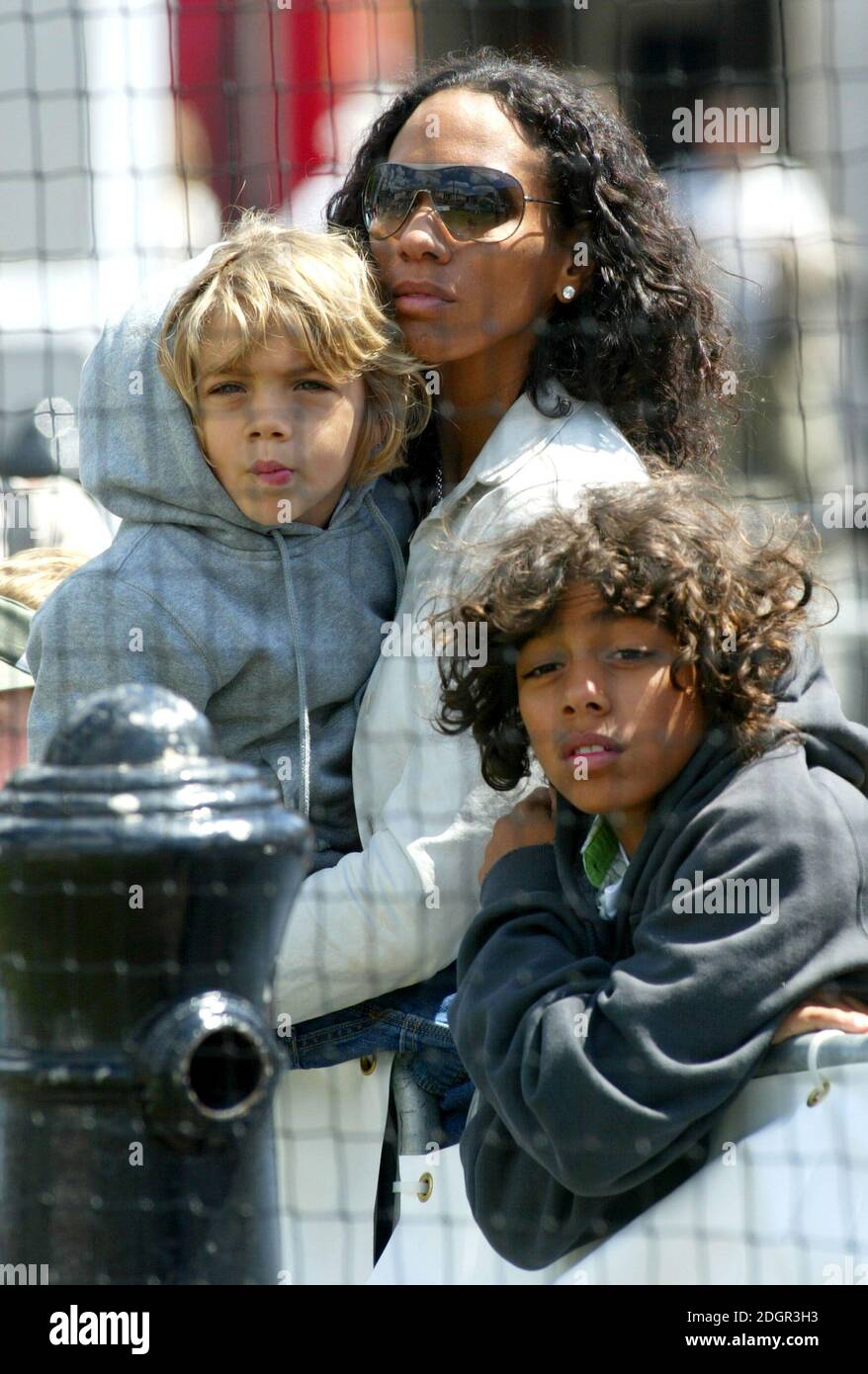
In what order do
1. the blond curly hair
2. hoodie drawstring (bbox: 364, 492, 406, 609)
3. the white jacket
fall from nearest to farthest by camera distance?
1. the white jacket
2. the blond curly hair
3. hoodie drawstring (bbox: 364, 492, 406, 609)

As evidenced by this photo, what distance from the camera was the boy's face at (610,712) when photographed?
2.15 m

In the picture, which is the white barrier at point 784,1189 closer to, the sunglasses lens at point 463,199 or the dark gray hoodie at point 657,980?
the dark gray hoodie at point 657,980

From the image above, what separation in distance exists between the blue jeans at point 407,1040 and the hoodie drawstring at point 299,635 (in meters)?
0.27

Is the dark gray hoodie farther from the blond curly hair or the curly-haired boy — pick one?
the blond curly hair

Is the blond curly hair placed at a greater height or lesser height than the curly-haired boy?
greater

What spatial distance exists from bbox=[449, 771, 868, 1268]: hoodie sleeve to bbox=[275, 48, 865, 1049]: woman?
34 cm

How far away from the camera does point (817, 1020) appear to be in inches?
78.4

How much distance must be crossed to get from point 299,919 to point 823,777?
2.38ft

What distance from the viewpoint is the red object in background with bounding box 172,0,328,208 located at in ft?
22.4

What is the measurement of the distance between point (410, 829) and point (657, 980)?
1.73ft

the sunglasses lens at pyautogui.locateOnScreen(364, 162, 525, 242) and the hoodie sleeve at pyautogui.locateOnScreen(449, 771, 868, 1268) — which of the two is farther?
the sunglasses lens at pyautogui.locateOnScreen(364, 162, 525, 242)
